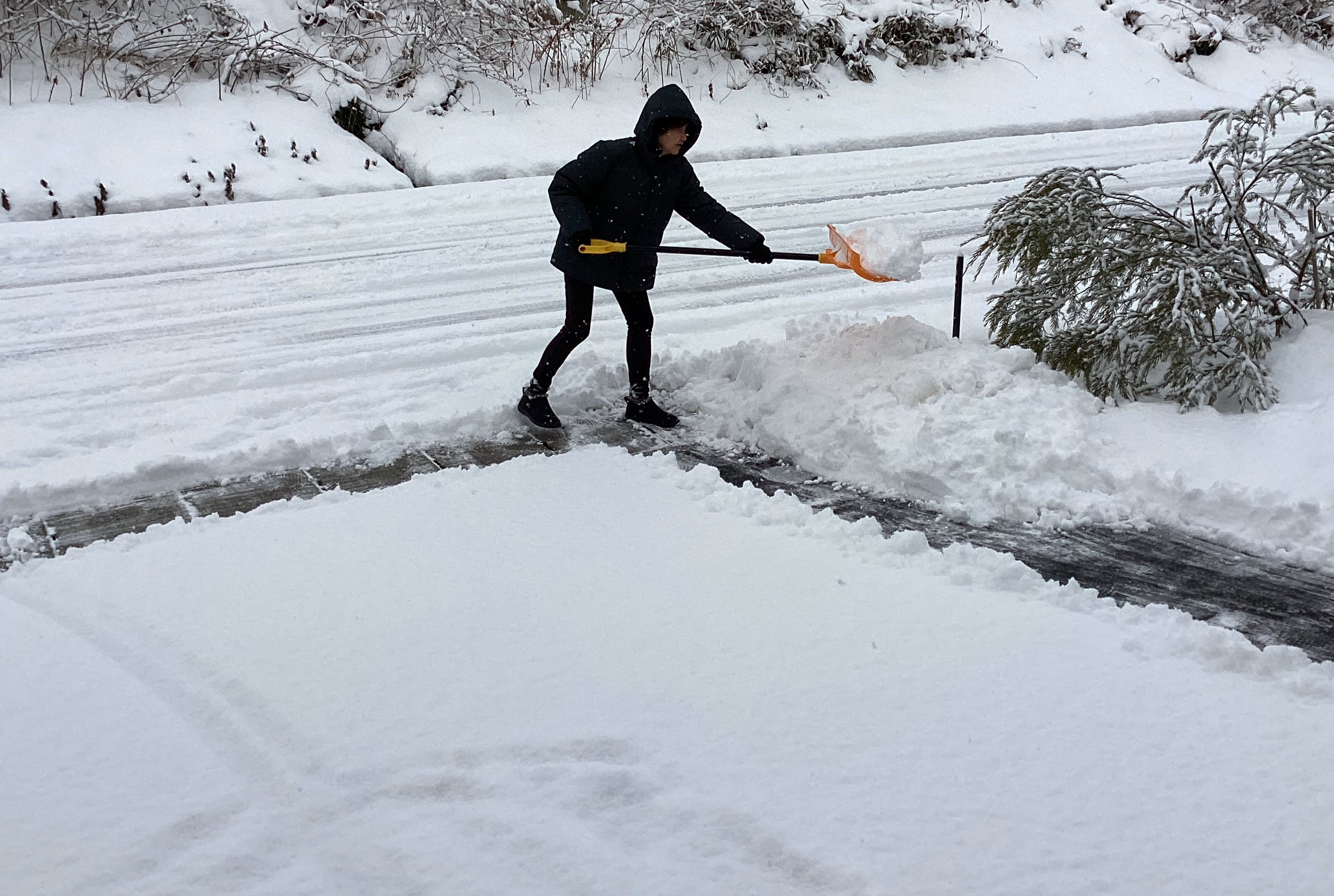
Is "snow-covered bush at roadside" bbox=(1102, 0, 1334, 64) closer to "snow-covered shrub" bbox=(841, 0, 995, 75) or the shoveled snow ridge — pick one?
"snow-covered shrub" bbox=(841, 0, 995, 75)

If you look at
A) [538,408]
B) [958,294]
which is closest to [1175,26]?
[958,294]

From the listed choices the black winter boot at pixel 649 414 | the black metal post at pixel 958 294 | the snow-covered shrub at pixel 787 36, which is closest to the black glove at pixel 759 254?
the black winter boot at pixel 649 414

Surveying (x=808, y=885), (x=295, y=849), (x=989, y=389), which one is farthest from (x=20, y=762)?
(x=989, y=389)

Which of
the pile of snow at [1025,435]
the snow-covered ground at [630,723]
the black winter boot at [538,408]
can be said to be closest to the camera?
the snow-covered ground at [630,723]

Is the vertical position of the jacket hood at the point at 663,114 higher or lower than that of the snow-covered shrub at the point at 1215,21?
lower

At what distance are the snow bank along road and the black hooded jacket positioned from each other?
0.73 m

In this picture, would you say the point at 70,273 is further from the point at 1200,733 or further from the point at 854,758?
the point at 1200,733

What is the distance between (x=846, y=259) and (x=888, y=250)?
0.99ft

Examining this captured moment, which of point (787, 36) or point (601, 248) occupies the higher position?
point (787, 36)

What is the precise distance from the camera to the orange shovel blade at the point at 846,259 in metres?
4.93

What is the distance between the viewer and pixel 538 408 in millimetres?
4949

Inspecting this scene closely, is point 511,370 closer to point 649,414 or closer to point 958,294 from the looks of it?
point 649,414

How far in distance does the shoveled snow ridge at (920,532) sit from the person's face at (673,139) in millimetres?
1181

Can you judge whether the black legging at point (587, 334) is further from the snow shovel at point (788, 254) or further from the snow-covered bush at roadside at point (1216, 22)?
the snow-covered bush at roadside at point (1216, 22)
